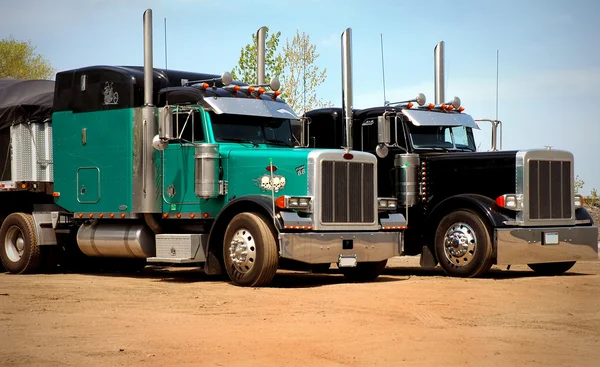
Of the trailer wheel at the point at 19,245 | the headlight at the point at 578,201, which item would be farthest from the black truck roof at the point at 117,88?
the headlight at the point at 578,201

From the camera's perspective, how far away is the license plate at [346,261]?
621 inches

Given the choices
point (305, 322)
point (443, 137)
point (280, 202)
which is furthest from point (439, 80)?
point (305, 322)

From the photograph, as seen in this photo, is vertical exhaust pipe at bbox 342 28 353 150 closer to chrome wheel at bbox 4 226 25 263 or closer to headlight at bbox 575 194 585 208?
headlight at bbox 575 194 585 208

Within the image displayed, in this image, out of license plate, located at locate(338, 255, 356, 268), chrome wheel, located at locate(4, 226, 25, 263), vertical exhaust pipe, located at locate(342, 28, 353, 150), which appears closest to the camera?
license plate, located at locate(338, 255, 356, 268)

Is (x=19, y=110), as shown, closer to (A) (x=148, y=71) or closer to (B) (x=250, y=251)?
(A) (x=148, y=71)

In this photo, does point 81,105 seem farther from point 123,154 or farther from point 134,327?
point 134,327

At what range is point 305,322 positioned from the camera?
37.4ft

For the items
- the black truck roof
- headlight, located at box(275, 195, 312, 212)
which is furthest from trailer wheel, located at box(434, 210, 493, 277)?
the black truck roof

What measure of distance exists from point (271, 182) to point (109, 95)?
3.74m

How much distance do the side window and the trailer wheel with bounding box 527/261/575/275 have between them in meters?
6.45

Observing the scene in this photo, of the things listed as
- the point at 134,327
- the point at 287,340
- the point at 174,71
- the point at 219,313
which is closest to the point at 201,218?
the point at 174,71

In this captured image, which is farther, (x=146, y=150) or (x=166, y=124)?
(x=146, y=150)

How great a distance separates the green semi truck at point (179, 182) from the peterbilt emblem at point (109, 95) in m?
0.05

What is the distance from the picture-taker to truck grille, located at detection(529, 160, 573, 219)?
17.4 m
